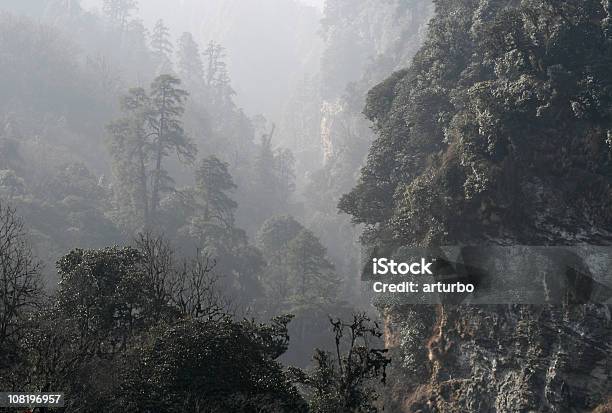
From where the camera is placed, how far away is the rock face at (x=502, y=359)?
70.7 ft

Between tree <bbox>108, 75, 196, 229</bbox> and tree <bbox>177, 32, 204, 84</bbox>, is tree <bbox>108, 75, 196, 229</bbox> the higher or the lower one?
the lower one

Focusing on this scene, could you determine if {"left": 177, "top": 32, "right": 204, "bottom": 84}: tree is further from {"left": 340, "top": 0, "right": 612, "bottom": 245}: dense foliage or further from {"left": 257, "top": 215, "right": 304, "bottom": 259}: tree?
{"left": 340, "top": 0, "right": 612, "bottom": 245}: dense foliage

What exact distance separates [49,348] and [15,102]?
60.5 meters

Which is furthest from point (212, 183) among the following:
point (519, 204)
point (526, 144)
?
point (519, 204)

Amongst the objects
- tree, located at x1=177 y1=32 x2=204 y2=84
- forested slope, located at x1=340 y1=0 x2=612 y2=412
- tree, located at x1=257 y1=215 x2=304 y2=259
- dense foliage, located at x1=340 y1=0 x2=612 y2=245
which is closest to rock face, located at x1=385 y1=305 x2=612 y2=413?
forested slope, located at x1=340 y1=0 x2=612 y2=412

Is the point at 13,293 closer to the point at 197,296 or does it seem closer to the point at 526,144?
the point at 197,296

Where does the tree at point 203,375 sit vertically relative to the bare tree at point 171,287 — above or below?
below

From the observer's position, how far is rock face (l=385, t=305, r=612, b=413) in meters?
21.5

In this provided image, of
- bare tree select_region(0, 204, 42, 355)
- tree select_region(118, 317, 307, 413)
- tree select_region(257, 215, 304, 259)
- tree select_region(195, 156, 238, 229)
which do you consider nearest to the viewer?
tree select_region(118, 317, 307, 413)

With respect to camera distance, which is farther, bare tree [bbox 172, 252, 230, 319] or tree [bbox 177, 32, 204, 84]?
tree [bbox 177, 32, 204, 84]

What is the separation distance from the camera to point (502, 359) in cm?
2356

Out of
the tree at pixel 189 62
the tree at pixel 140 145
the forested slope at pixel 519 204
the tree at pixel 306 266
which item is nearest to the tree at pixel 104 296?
the forested slope at pixel 519 204

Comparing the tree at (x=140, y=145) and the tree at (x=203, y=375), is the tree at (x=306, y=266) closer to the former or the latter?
the tree at (x=140, y=145)

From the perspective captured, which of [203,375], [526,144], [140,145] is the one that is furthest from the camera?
[140,145]
